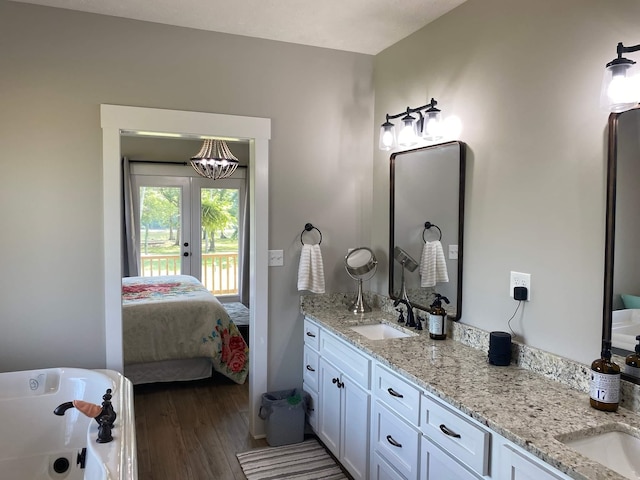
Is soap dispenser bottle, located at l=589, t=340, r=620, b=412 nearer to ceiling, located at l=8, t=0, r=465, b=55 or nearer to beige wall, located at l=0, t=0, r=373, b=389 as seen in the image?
ceiling, located at l=8, t=0, r=465, b=55

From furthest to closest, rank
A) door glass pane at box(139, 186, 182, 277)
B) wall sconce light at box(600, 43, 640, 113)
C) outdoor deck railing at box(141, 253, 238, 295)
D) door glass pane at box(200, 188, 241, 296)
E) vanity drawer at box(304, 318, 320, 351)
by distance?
1. door glass pane at box(200, 188, 241, 296)
2. outdoor deck railing at box(141, 253, 238, 295)
3. door glass pane at box(139, 186, 182, 277)
4. vanity drawer at box(304, 318, 320, 351)
5. wall sconce light at box(600, 43, 640, 113)

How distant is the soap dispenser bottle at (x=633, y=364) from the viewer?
1628mm

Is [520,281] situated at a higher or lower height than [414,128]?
lower

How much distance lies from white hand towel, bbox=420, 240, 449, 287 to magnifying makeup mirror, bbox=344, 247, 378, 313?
0.46 m

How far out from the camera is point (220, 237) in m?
7.04

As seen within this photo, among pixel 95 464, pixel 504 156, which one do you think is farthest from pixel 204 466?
pixel 504 156

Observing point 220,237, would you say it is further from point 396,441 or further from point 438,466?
point 438,466

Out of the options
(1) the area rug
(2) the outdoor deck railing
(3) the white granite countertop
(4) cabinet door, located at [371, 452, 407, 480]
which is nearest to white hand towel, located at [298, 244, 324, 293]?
(3) the white granite countertop

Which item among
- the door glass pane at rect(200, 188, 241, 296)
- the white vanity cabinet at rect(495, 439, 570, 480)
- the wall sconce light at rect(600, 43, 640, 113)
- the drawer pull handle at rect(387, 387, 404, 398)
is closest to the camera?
the white vanity cabinet at rect(495, 439, 570, 480)

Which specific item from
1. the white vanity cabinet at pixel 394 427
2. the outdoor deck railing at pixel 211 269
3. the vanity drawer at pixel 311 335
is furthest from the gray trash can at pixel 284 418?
the outdoor deck railing at pixel 211 269

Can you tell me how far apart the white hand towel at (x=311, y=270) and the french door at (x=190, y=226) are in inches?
156

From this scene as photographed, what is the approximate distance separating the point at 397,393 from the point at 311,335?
1084 mm

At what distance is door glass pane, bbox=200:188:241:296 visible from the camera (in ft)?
22.7

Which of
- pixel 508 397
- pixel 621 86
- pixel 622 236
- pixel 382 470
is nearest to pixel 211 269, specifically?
pixel 382 470
